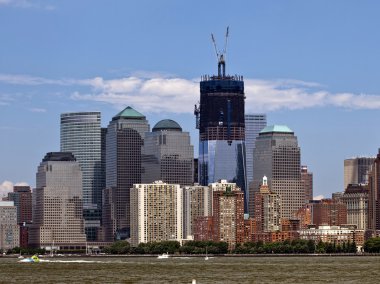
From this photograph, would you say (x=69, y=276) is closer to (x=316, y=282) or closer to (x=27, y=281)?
(x=27, y=281)

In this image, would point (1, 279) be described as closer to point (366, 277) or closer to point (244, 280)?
point (244, 280)

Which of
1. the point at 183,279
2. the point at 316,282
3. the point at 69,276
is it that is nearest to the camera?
the point at 316,282

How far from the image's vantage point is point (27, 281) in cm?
16888

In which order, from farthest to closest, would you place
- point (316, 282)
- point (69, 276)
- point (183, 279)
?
point (69, 276), point (183, 279), point (316, 282)

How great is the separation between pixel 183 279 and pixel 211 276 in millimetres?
9864

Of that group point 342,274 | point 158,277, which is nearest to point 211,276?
point 158,277

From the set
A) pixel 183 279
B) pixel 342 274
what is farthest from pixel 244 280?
pixel 342 274

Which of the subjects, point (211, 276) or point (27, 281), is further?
point (211, 276)

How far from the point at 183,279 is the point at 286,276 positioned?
56.0ft

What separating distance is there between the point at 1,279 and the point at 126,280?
59.9 feet

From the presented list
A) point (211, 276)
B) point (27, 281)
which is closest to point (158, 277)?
point (211, 276)

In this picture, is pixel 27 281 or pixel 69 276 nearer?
pixel 27 281

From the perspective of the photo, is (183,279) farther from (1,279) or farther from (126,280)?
(1,279)

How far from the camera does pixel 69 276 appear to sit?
187250mm
